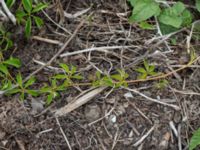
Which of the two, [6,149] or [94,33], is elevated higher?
[94,33]

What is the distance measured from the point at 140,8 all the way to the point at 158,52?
0.22 meters

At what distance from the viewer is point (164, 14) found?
1.86 meters

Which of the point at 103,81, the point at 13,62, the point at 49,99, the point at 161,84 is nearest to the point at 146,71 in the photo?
the point at 161,84

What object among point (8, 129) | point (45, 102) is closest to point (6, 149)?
point (8, 129)

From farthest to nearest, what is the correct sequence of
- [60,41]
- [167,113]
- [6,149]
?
[60,41]
[167,113]
[6,149]

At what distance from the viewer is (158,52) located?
5.67 feet

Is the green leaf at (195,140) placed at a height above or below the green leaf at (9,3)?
below

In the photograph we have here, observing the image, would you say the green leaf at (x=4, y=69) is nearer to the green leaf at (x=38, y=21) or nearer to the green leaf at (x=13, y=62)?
the green leaf at (x=13, y=62)

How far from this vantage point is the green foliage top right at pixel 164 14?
71.5 inches

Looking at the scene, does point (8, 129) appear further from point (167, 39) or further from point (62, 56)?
point (167, 39)

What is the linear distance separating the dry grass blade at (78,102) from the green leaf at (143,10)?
→ 1.22 ft

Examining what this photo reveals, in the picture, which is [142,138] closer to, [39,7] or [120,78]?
[120,78]

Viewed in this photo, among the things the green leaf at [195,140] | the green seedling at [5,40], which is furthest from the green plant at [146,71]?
the green seedling at [5,40]

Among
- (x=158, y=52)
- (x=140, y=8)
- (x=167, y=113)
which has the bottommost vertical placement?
(x=167, y=113)
